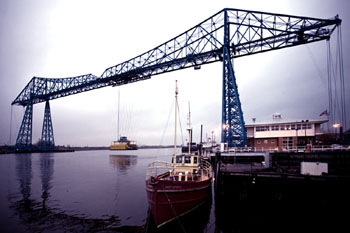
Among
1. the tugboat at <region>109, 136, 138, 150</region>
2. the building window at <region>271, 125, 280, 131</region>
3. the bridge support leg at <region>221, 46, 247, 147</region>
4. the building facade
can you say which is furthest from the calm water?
the tugboat at <region>109, 136, 138, 150</region>

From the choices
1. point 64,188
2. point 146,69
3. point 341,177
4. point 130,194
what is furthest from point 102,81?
point 341,177

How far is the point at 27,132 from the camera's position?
82625 millimetres

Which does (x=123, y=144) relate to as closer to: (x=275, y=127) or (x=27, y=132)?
(x=27, y=132)

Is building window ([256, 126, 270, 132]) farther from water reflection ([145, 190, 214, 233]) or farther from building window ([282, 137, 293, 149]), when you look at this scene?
water reflection ([145, 190, 214, 233])

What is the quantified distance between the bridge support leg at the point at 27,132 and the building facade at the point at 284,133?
310 ft

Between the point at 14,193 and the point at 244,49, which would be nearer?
the point at 14,193

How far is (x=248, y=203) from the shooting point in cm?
1381

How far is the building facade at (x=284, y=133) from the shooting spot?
1058 inches

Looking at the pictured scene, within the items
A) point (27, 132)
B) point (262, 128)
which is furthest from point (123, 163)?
point (27, 132)

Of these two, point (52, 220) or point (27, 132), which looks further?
point (27, 132)

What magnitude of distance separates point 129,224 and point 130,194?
722cm

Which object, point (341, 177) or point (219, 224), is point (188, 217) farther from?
point (341, 177)

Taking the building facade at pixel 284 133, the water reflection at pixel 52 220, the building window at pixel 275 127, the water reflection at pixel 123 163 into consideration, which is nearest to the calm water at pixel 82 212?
the water reflection at pixel 52 220

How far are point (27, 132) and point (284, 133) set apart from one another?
102 m
